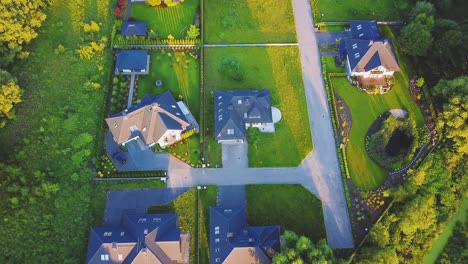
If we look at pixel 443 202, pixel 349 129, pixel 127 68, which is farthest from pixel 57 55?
pixel 443 202

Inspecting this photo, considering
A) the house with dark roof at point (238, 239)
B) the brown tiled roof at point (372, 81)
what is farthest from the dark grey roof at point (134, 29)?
the brown tiled roof at point (372, 81)

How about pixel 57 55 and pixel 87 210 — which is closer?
pixel 87 210

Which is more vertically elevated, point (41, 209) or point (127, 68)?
point (127, 68)

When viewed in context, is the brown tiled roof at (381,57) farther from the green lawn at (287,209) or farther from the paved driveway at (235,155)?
the green lawn at (287,209)

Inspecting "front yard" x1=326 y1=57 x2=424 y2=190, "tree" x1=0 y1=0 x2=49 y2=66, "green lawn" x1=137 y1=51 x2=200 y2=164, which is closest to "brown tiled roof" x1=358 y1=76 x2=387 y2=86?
"front yard" x1=326 y1=57 x2=424 y2=190

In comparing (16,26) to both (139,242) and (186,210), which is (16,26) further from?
(139,242)

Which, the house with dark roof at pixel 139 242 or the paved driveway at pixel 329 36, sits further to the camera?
the paved driveway at pixel 329 36

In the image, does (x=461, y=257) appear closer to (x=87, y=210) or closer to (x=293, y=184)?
(x=293, y=184)
